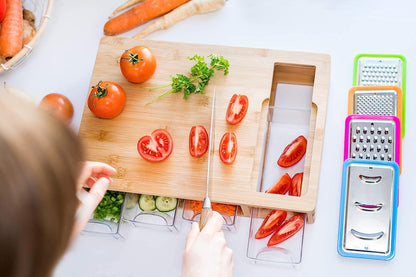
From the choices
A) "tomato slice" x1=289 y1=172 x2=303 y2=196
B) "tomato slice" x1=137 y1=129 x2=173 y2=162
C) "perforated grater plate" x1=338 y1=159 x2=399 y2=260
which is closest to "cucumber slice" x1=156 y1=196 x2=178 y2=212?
"tomato slice" x1=137 y1=129 x2=173 y2=162

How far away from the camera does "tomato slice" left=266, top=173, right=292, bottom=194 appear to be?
157 centimetres

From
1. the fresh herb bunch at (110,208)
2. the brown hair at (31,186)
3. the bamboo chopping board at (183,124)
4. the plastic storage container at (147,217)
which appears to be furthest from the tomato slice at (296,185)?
the brown hair at (31,186)

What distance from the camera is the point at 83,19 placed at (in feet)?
6.57

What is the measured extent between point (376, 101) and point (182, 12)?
2.42 ft

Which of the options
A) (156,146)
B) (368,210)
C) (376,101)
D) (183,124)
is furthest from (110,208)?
(376,101)

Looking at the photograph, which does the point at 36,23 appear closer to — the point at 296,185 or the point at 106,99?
the point at 106,99

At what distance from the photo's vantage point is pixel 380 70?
1.70 meters

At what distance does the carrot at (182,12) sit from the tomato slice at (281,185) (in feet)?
2.27

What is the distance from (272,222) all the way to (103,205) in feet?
1.58

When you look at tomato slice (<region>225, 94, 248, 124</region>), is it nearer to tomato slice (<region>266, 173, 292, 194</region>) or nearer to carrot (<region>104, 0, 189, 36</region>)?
tomato slice (<region>266, 173, 292, 194</region>)

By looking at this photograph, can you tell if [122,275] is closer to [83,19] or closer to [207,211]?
[207,211]

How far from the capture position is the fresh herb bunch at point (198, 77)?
5.28ft

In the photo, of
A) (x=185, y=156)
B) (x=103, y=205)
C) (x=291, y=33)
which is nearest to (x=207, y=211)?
(x=185, y=156)

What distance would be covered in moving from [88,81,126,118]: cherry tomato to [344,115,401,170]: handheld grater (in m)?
0.68
